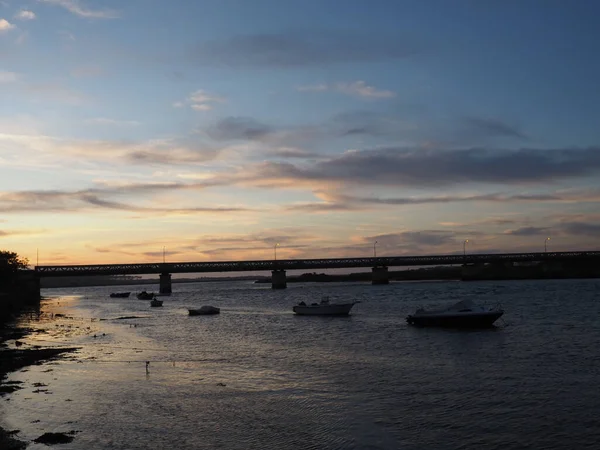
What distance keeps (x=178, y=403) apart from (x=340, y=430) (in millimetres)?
10872

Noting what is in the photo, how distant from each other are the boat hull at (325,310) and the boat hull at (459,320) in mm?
24893

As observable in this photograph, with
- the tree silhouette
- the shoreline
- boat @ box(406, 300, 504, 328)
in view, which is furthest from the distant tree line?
boat @ box(406, 300, 504, 328)

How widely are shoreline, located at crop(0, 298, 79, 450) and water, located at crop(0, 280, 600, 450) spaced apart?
1012 millimetres

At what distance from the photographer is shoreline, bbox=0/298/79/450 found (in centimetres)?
2534

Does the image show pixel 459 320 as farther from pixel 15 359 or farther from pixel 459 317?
pixel 15 359

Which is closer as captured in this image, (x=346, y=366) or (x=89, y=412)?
(x=89, y=412)

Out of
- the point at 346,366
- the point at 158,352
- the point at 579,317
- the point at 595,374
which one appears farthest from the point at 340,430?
the point at 579,317

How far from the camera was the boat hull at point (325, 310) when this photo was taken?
100438 mm

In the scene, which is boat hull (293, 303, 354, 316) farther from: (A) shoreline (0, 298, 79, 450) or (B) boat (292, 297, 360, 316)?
(A) shoreline (0, 298, 79, 450)

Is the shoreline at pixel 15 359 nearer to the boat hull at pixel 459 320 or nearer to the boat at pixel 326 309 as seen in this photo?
the boat hull at pixel 459 320

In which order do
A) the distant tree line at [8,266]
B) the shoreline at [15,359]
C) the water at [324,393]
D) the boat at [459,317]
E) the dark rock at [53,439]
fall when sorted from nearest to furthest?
the shoreline at [15,359], the dark rock at [53,439], the water at [324,393], the boat at [459,317], the distant tree line at [8,266]

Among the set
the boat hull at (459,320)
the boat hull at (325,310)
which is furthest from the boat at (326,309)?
the boat hull at (459,320)

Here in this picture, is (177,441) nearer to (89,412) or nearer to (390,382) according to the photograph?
(89,412)

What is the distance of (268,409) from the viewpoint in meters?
32.1
